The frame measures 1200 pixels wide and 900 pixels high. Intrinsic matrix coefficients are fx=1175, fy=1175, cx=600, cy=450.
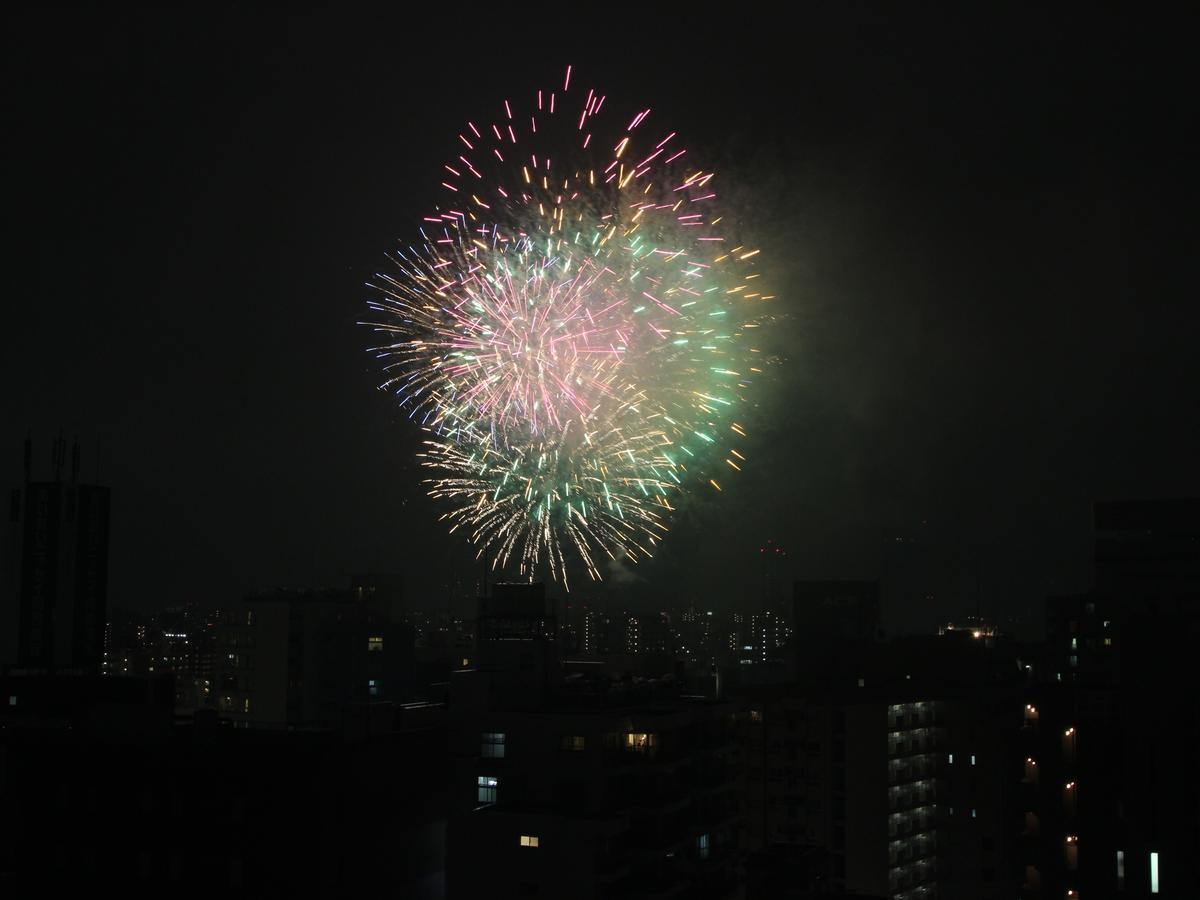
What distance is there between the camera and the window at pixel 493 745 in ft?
74.1

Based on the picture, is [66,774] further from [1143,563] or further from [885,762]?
[1143,563]

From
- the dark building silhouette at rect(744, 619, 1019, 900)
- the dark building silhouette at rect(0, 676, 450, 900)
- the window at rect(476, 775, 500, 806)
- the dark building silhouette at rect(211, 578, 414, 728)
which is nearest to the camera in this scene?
the dark building silhouette at rect(0, 676, 450, 900)

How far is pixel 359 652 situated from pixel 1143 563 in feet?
176

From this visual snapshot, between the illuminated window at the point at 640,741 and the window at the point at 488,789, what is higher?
the illuminated window at the point at 640,741

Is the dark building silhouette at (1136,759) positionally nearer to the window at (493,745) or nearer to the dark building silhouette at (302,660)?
the window at (493,745)

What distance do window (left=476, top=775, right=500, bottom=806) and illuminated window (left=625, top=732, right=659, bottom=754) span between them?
2.60 metres

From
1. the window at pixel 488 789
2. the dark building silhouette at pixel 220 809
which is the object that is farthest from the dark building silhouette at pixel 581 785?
the dark building silhouette at pixel 220 809

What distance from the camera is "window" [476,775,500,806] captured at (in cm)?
2239

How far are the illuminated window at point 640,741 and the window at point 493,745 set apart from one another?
242 centimetres

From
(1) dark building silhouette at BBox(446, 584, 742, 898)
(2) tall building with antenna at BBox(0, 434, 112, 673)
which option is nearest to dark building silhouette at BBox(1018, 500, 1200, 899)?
(1) dark building silhouette at BBox(446, 584, 742, 898)

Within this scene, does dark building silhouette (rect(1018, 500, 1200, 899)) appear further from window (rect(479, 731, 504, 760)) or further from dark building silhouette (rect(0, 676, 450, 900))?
dark building silhouette (rect(0, 676, 450, 900))

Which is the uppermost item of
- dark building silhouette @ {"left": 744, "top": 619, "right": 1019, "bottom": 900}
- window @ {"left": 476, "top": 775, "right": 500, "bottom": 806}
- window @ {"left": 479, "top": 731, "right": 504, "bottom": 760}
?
window @ {"left": 479, "top": 731, "right": 504, "bottom": 760}

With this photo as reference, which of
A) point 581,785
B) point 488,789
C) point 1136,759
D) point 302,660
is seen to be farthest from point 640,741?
point 302,660

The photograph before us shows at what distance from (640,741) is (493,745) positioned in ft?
9.31
